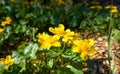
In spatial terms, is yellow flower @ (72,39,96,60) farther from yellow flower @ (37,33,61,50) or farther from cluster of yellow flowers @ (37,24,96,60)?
yellow flower @ (37,33,61,50)

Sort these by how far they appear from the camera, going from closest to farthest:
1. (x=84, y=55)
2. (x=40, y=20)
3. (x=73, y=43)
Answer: (x=84, y=55) < (x=73, y=43) < (x=40, y=20)

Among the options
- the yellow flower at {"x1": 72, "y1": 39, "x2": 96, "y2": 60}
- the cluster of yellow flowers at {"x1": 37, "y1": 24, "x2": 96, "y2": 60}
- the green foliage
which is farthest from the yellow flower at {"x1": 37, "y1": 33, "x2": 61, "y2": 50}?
the green foliage

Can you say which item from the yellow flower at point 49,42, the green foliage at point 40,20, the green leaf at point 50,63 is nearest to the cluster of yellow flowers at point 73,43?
the yellow flower at point 49,42

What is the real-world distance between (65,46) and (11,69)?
1.36 ft

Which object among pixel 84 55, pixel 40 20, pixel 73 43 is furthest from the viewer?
pixel 40 20

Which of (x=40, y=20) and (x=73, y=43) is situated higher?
(x=73, y=43)

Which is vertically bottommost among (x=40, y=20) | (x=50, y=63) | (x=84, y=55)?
(x=40, y=20)

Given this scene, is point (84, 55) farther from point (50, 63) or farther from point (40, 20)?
point (40, 20)

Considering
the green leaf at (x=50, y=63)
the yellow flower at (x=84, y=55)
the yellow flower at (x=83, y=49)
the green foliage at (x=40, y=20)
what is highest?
the yellow flower at (x=83, y=49)

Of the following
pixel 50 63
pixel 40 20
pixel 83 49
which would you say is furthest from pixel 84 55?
pixel 40 20

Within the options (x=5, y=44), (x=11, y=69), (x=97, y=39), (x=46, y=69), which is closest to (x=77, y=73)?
(x=46, y=69)

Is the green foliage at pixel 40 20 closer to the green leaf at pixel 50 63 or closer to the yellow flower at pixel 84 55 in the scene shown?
the green leaf at pixel 50 63

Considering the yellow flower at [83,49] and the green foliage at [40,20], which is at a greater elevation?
the yellow flower at [83,49]

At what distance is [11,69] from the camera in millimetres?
2492
